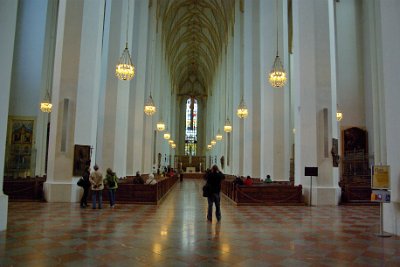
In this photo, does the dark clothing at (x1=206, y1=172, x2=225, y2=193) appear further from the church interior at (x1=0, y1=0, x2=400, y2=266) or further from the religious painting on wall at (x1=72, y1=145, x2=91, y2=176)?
the religious painting on wall at (x1=72, y1=145, x2=91, y2=176)

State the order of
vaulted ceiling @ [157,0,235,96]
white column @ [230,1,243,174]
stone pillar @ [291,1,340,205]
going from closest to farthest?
stone pillar @ [291,1,340,205], white column @ [230,1,243,174], vaulted ceiling @ [157,0,235,96]

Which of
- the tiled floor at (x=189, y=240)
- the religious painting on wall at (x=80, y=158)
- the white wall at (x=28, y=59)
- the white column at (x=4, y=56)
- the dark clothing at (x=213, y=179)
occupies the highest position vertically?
the white wall at (x=28, y=59)

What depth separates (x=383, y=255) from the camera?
5.08m

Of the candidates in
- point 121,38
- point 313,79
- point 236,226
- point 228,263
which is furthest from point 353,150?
point 228,263

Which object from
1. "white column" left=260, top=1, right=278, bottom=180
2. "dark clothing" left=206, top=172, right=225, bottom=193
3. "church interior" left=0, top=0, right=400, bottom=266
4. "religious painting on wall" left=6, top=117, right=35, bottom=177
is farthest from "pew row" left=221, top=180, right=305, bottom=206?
"religious painting on wall" left=6, top=117, right=35, bottom=177

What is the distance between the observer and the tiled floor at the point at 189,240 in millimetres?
4664

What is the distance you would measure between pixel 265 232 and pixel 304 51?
794 centimetres

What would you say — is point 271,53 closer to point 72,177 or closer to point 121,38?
point 121,38

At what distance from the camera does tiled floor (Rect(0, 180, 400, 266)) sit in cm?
466

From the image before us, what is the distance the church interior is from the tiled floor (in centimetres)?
3

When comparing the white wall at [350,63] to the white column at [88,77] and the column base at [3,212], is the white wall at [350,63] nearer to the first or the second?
the white column at [88,77]

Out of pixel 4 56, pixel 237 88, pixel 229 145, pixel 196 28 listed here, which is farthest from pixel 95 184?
pixel 196 28

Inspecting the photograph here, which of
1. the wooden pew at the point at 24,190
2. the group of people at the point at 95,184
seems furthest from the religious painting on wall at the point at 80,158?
the wooden pew at the point at 24,190

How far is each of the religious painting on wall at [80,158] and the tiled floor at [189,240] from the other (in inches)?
105
